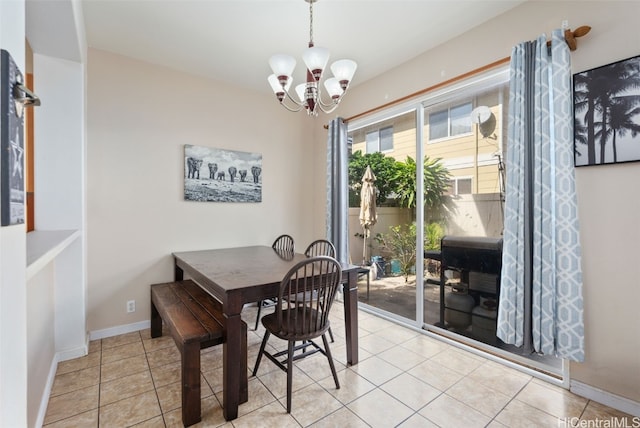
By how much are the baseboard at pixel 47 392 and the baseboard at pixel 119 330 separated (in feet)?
1.59

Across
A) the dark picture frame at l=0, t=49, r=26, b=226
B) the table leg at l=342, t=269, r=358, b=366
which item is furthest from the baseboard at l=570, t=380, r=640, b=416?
the dark picture frame at l=0, t=49, r=26, b=226

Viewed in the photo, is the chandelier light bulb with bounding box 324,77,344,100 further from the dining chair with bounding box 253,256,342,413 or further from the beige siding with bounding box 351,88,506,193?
the dining chair with bounding box 253,256,342,413

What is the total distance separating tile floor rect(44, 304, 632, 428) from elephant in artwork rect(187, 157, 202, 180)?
1.83m

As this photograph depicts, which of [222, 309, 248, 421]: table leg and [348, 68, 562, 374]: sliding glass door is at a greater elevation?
[348, 68, 562, 374]: sliding glass door

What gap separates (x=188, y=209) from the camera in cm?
342

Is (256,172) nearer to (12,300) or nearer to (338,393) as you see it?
(338,393)

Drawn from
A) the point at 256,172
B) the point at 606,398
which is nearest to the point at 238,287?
the point at 256,172

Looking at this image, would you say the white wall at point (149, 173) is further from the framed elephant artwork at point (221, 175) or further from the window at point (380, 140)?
the window at point (380, 140)

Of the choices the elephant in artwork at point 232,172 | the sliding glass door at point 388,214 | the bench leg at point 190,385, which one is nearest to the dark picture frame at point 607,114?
the sliding glass door at point 388,214

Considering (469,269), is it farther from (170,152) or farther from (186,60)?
(186,60)

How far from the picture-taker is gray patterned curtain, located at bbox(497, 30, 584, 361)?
194cm

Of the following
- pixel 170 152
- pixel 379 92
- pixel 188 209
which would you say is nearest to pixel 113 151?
pixel 170 152

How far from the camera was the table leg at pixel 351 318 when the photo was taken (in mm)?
2400

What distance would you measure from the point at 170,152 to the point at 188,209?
665 mm
